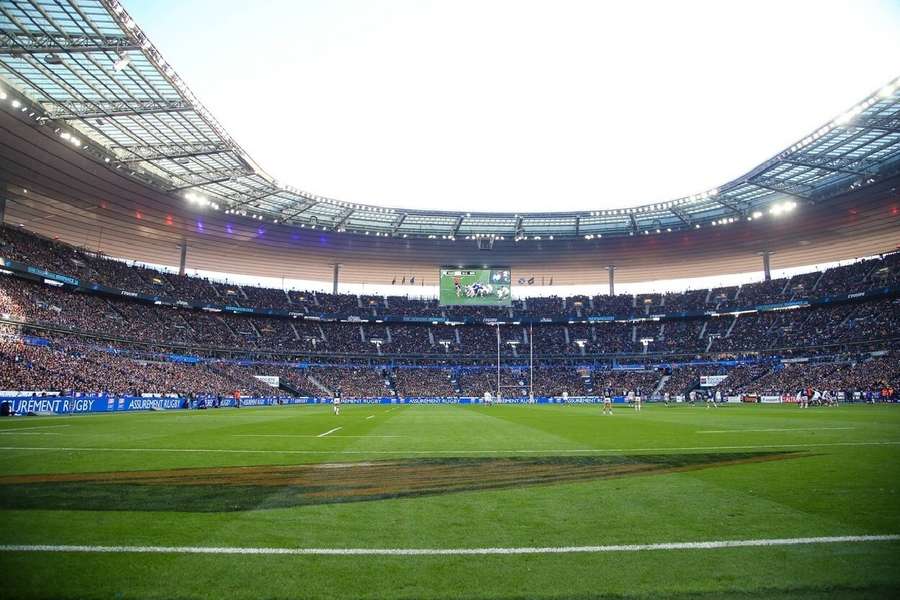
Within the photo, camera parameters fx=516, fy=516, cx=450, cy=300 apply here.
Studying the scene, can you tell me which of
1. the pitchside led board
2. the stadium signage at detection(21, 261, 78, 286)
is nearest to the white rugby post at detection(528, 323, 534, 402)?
the pitchside led board

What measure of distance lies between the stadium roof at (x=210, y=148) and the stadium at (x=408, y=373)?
0.22 meters

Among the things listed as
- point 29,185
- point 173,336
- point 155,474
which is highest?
point 29,185

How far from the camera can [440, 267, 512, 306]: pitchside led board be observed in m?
65.0

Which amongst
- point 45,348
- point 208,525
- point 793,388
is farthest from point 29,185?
point 793,388

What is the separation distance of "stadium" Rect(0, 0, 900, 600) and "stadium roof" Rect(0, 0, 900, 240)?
22 centimetres

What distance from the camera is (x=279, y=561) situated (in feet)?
15.2

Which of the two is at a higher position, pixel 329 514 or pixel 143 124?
pixel 143 124

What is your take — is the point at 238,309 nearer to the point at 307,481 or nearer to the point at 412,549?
the point at 307,481

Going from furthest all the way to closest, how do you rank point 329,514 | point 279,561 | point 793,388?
point 793,388 → point 329,514 → point 279,561

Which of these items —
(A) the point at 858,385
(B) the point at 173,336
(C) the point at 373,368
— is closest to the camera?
(A) the point at 858,385

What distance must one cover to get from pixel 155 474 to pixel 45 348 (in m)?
42.1

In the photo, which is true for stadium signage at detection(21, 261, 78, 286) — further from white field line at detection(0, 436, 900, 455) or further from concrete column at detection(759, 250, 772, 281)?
concrete column at detection(759, 250, 772, 281)

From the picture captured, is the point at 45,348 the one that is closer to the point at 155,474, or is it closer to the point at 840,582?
the point at 155,474

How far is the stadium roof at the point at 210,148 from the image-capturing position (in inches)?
1048
